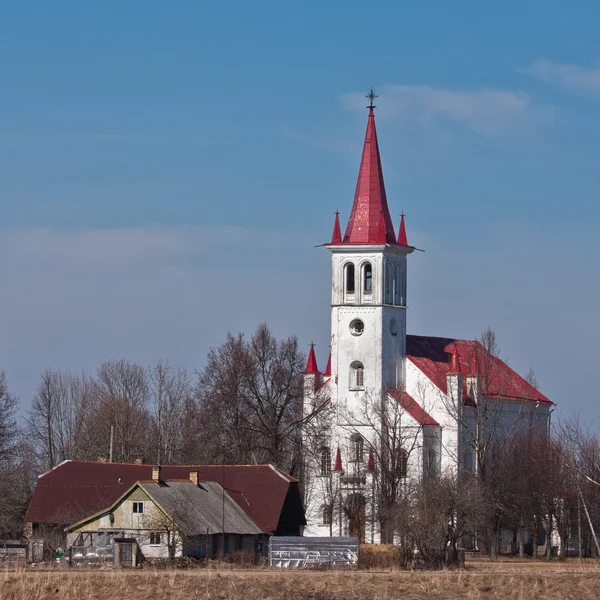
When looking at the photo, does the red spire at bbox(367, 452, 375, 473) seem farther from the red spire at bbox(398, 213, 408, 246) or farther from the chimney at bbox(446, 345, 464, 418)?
the red spire at bbox(398, 213, 408, 246)

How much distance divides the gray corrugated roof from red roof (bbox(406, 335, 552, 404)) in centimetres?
1941

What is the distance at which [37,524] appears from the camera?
72.1m

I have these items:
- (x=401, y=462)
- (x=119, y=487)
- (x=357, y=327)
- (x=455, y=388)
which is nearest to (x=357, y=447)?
(x=401, y=462)

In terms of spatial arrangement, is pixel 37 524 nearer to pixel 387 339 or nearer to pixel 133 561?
pixel 133 561

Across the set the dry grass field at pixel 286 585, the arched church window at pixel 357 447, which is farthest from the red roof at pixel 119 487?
the dry grass field at pixel 286 585

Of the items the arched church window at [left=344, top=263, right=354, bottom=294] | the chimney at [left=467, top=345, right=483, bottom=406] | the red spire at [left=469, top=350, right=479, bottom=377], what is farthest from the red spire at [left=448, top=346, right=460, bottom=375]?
the arched church window at [left=344, top=263, right=354, bottom=294]

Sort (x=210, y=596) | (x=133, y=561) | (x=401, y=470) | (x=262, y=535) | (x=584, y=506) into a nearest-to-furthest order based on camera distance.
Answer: (x=210, y=596), (x=133, y=561), (x=262, y=535), (x=584, y=506), (x=401, y=470)

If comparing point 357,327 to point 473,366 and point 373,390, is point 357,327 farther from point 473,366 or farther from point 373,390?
point 473,366

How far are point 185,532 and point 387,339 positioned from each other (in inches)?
1085

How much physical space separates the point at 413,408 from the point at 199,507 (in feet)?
70.9

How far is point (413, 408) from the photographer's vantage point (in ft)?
279

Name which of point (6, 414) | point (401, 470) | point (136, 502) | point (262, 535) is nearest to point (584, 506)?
point (401, 470)

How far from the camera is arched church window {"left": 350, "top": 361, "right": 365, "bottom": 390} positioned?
8594cm

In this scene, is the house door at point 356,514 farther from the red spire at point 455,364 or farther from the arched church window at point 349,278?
the arched church window at point 349,278
